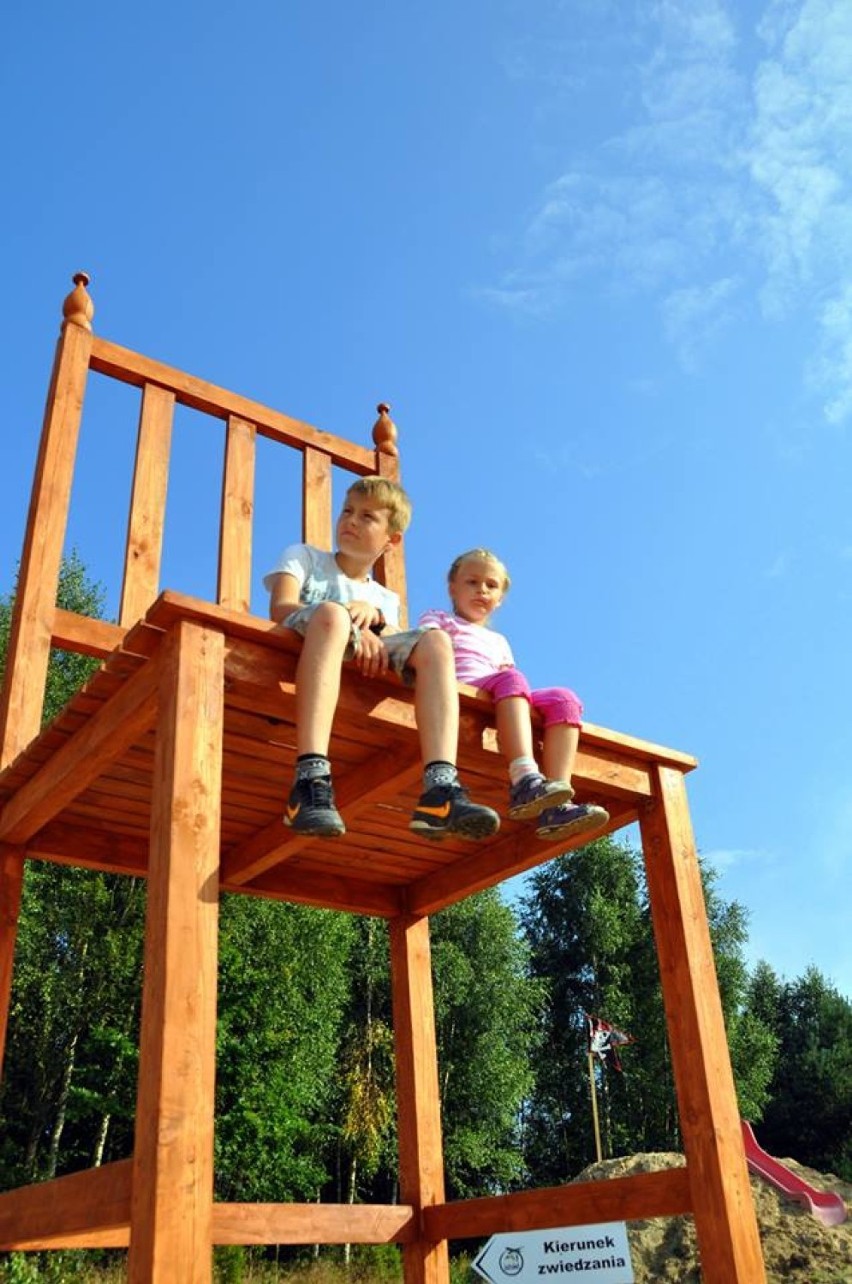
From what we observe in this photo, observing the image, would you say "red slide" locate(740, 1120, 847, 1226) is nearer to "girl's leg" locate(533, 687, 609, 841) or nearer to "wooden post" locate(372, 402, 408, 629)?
"wooden post" locate(372, 402, 408, 629)

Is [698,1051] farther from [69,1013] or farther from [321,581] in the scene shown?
[69,1013]

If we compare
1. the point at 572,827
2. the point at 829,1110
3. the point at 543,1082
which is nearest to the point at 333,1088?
the point at 543,1082

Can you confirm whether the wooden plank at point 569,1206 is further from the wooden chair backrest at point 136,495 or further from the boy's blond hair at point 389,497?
the wooden chair backrest at point 136,495

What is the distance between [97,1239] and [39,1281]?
25.9 ft

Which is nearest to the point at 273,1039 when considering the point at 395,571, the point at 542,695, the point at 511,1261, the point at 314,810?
the point at 395,571

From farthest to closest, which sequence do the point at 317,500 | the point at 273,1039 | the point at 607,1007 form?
the point at 607,1007
the point at 273,1039
the point at 317,500

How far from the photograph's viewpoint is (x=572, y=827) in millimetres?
2811

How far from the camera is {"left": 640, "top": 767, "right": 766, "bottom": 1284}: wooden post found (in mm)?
2695

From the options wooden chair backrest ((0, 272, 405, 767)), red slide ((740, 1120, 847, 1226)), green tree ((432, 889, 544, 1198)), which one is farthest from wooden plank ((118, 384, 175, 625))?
green tree ((432, 889, 544, 1198))

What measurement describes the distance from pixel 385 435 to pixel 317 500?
1.98ft

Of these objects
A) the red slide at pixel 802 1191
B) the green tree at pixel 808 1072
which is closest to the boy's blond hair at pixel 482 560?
the red slide at pixel 802 1191

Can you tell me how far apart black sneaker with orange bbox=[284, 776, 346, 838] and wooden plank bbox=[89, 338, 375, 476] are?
85.8 inches

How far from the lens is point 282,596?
2.95 metres

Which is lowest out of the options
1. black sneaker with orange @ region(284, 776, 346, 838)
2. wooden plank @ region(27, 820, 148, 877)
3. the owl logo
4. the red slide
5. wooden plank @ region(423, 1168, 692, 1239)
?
the owl logo
